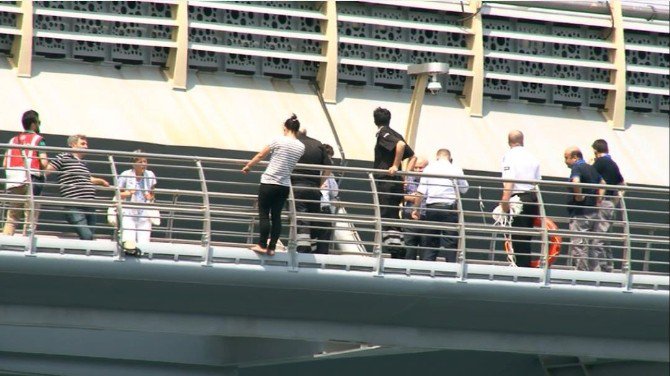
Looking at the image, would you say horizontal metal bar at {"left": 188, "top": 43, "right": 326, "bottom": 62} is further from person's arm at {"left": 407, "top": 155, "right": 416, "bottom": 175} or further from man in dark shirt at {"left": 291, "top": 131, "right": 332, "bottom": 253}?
man in dark shirt at {"left": 291, "top": 131, "right": 332, "bottom": 253}

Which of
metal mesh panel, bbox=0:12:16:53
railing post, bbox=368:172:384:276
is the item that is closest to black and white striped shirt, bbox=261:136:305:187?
railing post, bbox=368:172:384:276

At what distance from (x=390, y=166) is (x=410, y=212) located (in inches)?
33.5

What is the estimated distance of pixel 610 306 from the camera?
17.7 m

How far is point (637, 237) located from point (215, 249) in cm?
533

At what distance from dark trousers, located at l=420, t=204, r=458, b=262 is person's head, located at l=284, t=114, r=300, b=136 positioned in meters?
2.05

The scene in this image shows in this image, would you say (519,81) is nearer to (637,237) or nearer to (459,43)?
(459,43)

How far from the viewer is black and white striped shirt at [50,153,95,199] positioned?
16.1m

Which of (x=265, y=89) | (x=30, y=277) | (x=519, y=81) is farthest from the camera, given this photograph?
(x=519, y=81)

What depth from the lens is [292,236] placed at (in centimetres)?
1641

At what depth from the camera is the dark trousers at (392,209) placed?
17031 mm

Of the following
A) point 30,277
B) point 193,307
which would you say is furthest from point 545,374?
point 30,277

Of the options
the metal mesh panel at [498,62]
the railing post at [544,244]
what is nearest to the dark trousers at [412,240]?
the railing post at [544,244]

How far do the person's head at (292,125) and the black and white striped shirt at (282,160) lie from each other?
0.09 m

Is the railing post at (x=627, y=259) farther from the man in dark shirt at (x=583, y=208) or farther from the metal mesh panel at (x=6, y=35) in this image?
the metal mesh panel at (x=6, y=35)
